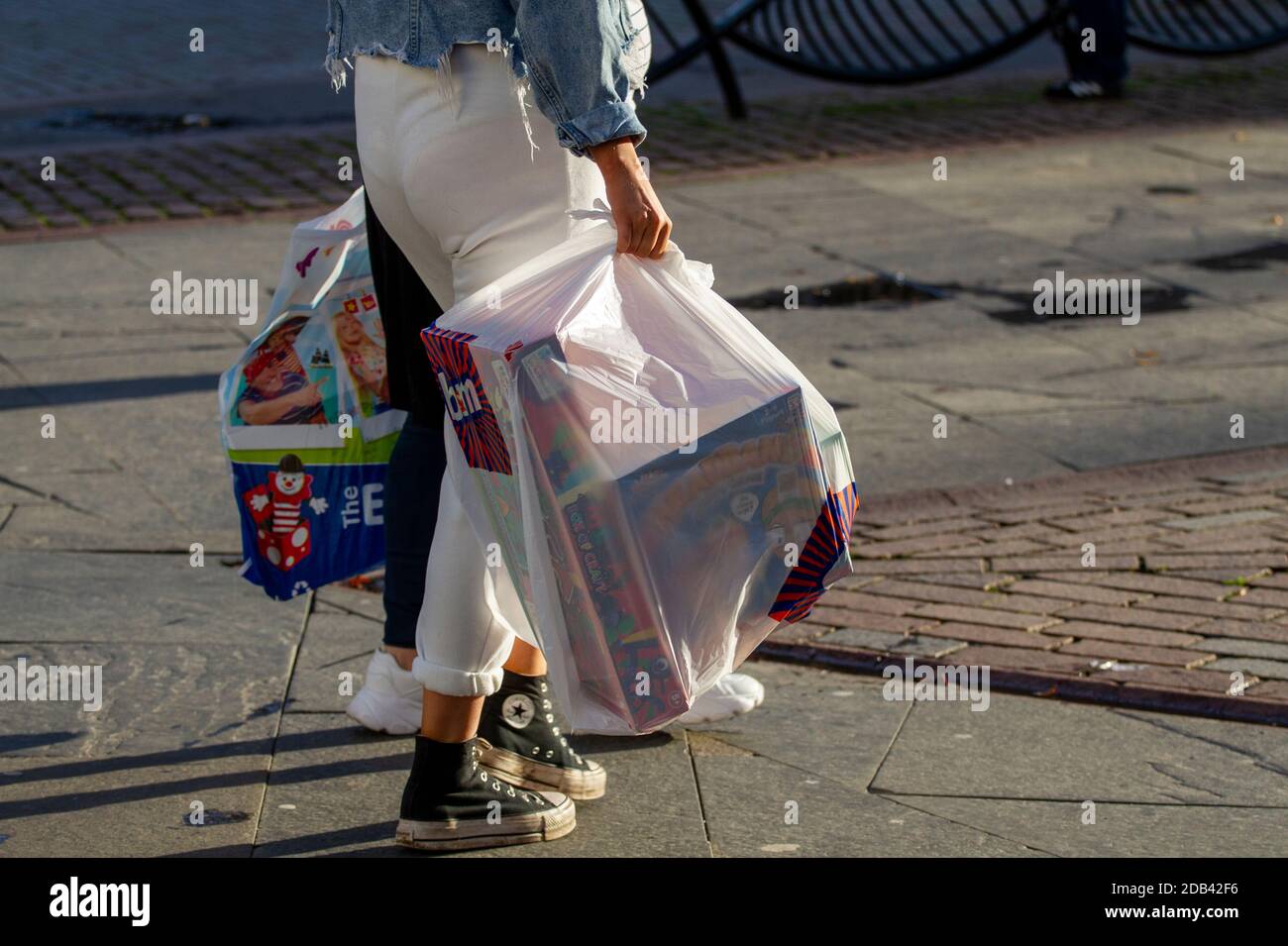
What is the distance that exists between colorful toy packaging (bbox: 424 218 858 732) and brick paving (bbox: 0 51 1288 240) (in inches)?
230

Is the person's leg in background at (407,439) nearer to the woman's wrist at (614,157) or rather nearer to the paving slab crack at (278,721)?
the paving slab crack at (278,721)

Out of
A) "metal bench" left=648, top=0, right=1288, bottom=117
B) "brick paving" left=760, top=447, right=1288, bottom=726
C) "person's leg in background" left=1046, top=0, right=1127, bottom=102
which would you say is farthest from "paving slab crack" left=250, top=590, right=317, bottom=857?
"person's leg in background" left=1046, top=0, right=1127, bottom=102

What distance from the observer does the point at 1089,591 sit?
4625mm

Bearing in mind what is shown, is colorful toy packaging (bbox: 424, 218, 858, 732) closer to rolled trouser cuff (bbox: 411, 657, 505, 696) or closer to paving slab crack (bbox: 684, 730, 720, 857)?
rolled trouser cuff (bbox: 411, 657, 505, 696)

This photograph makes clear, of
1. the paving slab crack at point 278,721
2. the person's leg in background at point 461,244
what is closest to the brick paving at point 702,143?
the paving slab crack at point 278,721

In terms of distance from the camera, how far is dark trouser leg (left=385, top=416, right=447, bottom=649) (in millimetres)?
3396

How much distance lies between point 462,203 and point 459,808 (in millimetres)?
1050

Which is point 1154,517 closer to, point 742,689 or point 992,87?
point 742,689

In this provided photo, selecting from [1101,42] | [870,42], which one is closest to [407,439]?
[1101,42]

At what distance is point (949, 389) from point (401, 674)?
10.4 ft

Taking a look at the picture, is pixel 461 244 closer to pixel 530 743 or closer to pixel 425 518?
pixel 425 518

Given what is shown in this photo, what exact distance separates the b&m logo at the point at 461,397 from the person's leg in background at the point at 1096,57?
9.11 metres

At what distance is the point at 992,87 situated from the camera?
1238 cm
